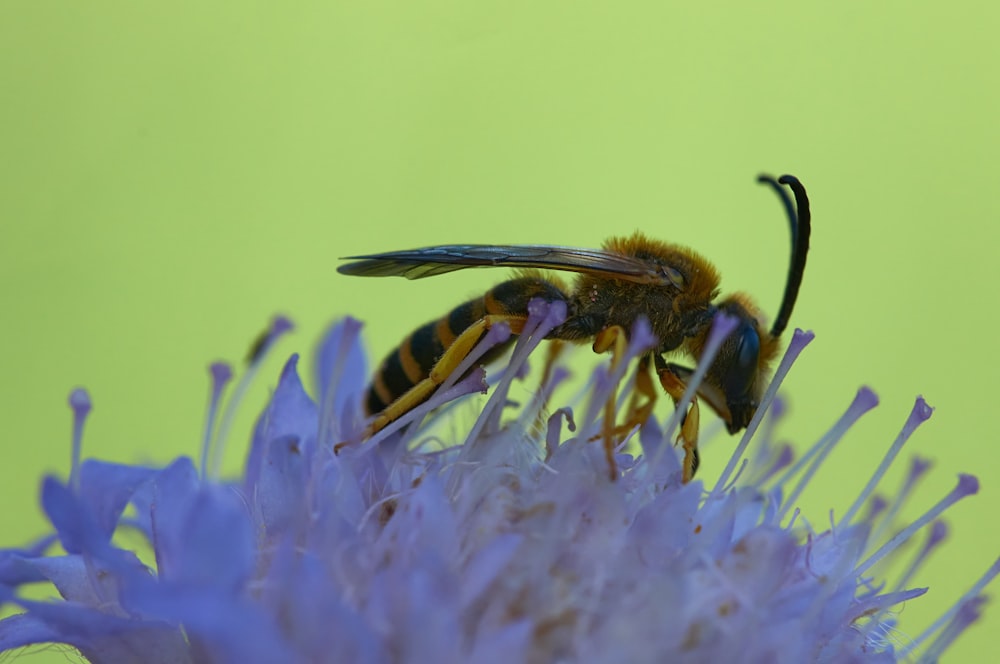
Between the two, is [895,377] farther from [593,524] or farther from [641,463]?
[593,524]

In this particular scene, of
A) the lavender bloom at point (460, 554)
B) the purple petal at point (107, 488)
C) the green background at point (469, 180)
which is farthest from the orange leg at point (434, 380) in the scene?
the green background at point (469, 180)

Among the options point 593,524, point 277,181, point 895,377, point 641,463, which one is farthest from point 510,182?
point 593,524

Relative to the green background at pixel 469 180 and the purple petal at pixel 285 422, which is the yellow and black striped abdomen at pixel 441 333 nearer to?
the purple petal at pixel 285 422

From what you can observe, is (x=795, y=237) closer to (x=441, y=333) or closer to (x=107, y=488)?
(x=441, y=333)

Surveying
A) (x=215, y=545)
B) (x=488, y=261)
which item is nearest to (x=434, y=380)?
(x=488, y=261)

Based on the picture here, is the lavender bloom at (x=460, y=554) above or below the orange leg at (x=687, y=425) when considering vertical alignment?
below

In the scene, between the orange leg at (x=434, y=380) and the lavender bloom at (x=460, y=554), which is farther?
the orange leg at (x=434, y=380)
